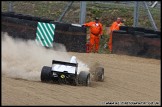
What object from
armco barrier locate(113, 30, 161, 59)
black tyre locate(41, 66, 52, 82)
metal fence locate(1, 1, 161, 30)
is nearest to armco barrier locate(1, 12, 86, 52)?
armco barrier locate(113, 30, 161, 59)

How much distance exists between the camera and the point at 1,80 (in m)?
9.17

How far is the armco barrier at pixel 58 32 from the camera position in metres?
17.5

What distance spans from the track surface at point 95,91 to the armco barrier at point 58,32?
4.49 metres

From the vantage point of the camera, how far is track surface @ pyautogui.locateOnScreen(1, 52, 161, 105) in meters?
7.85

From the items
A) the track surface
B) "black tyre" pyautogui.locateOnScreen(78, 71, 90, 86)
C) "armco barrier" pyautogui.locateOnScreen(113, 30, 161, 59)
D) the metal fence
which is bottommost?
the track surface

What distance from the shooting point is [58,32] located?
17.8m

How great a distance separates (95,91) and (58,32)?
343 inches

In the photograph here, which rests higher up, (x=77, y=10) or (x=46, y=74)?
(x=77, y=10)

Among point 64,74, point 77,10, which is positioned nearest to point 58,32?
point 64,74

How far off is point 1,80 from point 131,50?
8.27 metres

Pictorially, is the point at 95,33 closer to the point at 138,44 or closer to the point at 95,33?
the point at 95,33

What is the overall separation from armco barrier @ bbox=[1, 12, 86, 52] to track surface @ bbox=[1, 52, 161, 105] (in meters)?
4.49

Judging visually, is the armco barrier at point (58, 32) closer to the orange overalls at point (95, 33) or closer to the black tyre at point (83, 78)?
the orange overalls at point (95, 33)

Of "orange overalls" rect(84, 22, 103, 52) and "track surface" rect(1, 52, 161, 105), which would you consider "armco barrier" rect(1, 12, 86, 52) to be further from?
"track surface" rect(1, 52, 161, 105)
